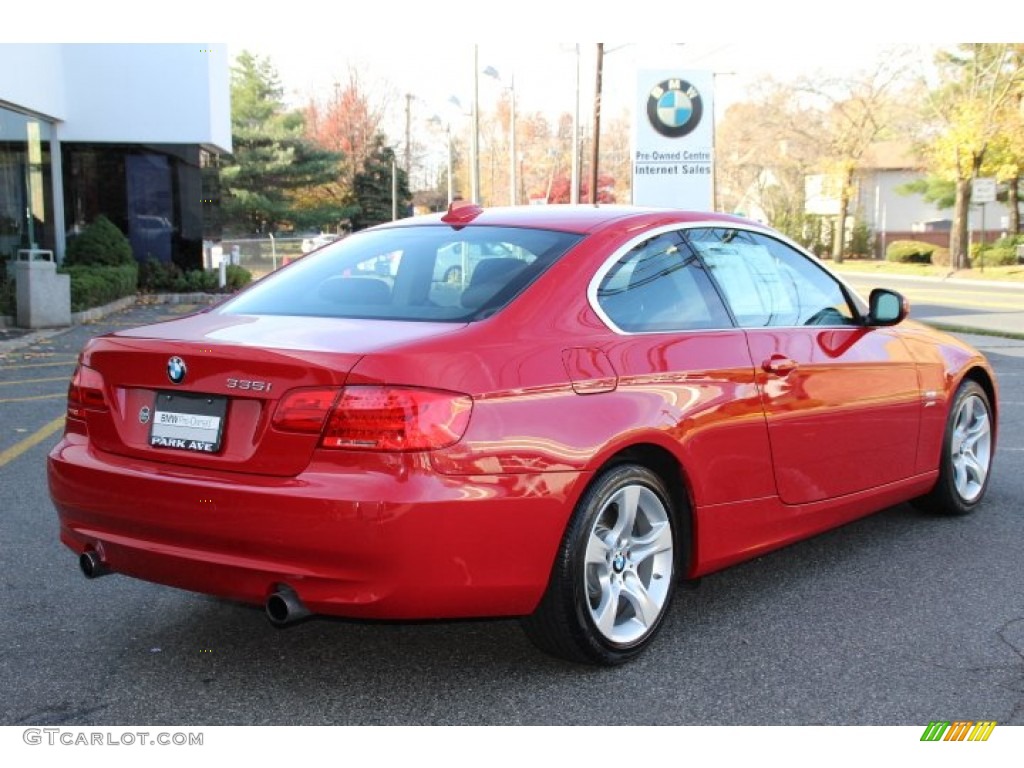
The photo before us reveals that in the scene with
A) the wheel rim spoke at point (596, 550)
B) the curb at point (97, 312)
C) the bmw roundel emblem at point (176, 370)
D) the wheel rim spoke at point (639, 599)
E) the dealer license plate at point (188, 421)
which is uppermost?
the bmw roundel emblem at point (176, 370)

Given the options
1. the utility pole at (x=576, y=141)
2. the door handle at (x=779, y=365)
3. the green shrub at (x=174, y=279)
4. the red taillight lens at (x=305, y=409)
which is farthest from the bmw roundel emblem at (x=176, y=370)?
the utility pole at (x=576, y=141)

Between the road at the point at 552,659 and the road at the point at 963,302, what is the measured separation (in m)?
10.7

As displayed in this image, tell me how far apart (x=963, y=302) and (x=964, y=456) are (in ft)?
71.3

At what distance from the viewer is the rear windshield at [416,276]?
3.96m

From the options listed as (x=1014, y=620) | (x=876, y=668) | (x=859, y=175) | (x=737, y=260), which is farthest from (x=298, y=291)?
(x=859, y=175)

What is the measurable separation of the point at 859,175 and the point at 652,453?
54882mm

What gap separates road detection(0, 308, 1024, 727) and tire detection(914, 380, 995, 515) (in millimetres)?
505

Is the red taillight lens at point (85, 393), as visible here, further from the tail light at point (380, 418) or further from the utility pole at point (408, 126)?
the utility pole at point (408, 126)

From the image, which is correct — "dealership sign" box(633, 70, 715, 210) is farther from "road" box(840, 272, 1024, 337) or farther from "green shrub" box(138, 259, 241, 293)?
"green shrub" box(138, 259, 241, 293)

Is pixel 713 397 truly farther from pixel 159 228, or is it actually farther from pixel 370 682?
pixel 159 228

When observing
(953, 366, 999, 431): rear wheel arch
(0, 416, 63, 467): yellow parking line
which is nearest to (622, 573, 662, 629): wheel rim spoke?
(953, 366, 999, 431): rear wheel arch

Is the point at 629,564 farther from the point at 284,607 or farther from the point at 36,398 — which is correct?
the point at 36,398

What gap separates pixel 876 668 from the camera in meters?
3.88

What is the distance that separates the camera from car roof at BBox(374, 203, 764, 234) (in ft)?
14.3
